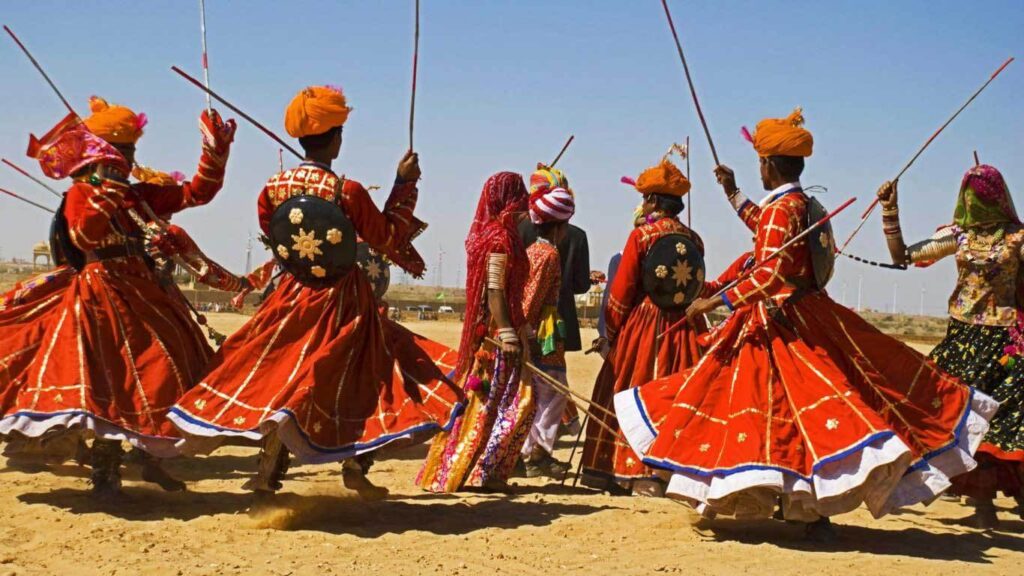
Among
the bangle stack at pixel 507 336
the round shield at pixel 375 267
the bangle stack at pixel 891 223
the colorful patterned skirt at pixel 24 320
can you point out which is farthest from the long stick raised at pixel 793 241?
the round shield at pixel 375 267

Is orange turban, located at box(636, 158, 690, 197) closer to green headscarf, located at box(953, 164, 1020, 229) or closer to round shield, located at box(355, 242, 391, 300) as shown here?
green headscarf, located at box(953, 164, 1020, 229)

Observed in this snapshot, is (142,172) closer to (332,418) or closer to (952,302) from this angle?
(332,418)

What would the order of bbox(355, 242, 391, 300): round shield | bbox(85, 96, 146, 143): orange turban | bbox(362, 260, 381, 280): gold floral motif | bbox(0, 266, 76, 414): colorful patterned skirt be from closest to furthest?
bbox(0, 266, 76, 414): colorful patterned skirt, bbox(85, 96, 146, 143): orange turban, bbox(355, 242, 391, 300): round shield, bbox(362, 260, 381, 280): gold floral motif

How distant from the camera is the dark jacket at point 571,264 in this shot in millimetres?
9484

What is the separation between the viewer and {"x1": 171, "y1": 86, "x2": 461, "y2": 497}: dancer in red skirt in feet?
20.2

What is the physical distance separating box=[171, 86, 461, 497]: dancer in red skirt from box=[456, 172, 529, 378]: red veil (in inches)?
32.4

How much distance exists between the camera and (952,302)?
7.74 metres

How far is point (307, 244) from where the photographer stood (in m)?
6.34

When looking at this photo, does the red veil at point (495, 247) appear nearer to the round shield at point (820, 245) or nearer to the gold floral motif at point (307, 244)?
the gold floral motif at point (307, 244)

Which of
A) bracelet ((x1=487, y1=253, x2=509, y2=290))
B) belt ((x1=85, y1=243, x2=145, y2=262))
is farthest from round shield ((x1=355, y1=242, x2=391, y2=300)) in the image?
belt ((x1=85, y1=243, x2=145, y2=262))

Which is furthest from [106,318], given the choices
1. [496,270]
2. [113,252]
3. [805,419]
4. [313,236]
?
[805,419]

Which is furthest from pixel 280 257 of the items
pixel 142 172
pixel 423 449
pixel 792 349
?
pixel 423 449

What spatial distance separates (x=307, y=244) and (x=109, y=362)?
1.38 m

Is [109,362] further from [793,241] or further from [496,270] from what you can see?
[793,241]
